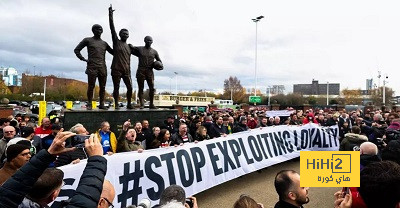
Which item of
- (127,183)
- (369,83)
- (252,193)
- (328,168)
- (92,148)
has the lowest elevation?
(252,193)

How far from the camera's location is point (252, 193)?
602 centimetres

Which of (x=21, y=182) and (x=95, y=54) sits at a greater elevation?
(x=95, y=54)

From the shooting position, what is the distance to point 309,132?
8.66 metres

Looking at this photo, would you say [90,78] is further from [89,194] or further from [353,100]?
[353,100]

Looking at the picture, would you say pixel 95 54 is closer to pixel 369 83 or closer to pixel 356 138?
pixel 356 138

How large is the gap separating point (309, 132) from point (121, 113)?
5.78m

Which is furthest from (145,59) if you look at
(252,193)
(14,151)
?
(14,151)

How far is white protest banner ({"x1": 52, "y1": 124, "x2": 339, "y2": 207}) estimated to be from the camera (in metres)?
4.25

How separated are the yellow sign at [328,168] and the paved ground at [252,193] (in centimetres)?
324

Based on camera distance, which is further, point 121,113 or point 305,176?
point 121,113

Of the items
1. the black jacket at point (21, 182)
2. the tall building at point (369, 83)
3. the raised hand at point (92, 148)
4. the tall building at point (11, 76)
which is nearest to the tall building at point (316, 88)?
the tall building at point (369, 83)

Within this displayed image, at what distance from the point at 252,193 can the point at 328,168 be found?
395 centimetres

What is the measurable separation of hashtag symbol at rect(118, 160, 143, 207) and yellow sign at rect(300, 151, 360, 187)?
2.82 metres

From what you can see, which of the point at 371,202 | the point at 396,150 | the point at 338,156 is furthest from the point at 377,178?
the point at 396,150
